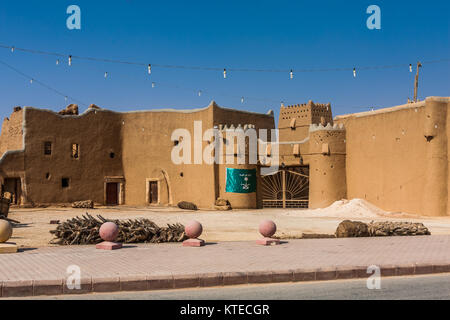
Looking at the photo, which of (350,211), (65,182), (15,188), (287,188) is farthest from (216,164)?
(15,188)

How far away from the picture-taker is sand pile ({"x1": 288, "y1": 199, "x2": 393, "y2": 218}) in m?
22.8

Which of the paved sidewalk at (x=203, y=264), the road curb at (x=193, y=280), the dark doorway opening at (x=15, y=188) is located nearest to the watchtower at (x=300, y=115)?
the dark doorway opening at (x=15, y=188)

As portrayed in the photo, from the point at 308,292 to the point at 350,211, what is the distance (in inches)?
687

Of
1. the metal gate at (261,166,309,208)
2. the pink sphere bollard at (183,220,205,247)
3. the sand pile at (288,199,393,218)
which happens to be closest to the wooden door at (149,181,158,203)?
the metal gate at (261,166,309,208)

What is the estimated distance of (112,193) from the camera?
3192 centimetres

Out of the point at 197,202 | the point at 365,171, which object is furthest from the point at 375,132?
the point at 197,202

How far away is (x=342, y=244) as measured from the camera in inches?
448

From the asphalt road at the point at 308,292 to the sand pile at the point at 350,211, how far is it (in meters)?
15.7

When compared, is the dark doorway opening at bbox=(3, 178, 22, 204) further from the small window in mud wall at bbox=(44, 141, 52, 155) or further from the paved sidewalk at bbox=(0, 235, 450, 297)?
the paved sidewalk at bbox=(0, 235, 450, 297)

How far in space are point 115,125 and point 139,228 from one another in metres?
21.5

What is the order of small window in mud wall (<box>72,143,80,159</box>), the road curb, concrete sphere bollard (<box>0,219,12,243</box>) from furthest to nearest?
small window in mud wall (<box>72,143,80,159</box>) < concrete sphere bollard (<box>0,219,12,243</box>) < the road curb

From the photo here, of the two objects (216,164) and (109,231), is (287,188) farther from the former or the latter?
(109,231)

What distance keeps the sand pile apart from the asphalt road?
1568 centimetres
